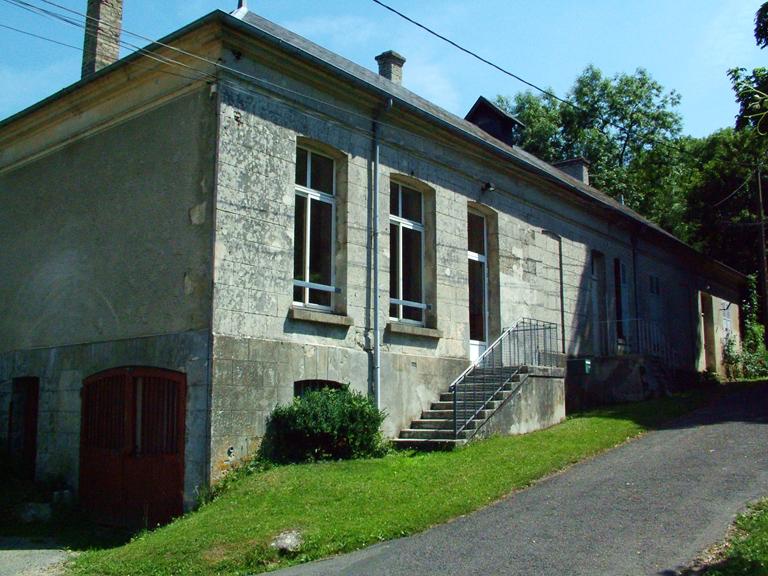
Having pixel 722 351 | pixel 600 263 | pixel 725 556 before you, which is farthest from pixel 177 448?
pixel 722 351

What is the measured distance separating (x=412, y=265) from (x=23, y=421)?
7739mm

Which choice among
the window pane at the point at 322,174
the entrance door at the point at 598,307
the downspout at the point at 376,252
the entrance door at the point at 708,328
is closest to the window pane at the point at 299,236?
the window pane at the point at 322,174

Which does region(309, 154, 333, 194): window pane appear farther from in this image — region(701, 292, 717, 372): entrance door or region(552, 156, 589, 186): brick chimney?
region(701, 292, 717, 372): entrance door

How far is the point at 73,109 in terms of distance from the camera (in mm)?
14477

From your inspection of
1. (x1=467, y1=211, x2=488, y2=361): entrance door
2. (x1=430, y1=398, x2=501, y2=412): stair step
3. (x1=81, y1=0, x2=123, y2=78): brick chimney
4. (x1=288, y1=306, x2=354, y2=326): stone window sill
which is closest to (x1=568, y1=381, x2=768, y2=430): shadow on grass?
(x1=467, y1=211, x2=488, y2=361): entrance door

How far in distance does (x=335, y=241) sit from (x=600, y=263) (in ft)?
38.3

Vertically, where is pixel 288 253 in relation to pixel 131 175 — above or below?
below

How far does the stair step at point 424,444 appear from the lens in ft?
43.1

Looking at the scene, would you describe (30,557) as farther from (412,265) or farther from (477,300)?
(477,300)

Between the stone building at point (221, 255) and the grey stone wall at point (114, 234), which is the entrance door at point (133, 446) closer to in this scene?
the stone building at point (221, 255)

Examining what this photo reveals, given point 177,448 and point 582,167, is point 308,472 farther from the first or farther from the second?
point 582,167

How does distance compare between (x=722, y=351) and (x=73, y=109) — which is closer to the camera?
(x=73, y=109)

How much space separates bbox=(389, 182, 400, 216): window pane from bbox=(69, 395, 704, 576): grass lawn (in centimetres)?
485

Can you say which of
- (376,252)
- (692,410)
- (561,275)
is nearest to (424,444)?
(376,252)
